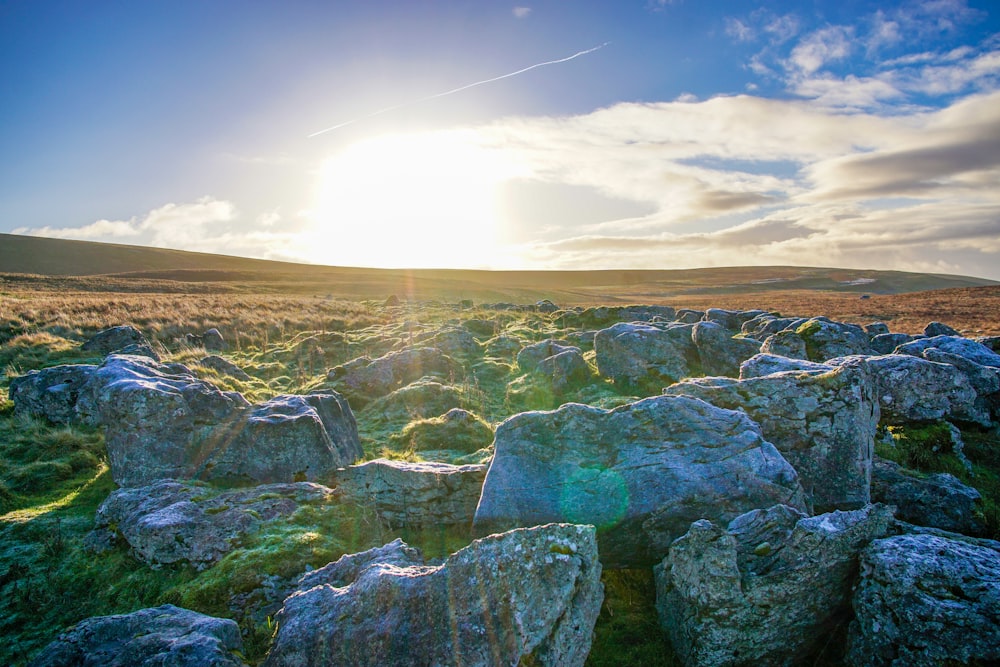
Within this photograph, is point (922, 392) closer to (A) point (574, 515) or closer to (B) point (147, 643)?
(A) point (574, 515)

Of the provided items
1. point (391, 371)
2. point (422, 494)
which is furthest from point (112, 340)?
point (422, 494)

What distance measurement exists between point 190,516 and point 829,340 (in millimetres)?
18469

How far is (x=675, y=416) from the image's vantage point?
866cm

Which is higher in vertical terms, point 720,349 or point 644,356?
point 720,349

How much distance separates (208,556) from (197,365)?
14046 mm

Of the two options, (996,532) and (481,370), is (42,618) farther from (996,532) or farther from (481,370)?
(481,370)

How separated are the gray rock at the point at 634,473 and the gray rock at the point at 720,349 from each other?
9612 millimetres

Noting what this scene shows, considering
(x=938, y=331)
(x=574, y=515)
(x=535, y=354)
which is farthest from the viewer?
(x=938, y=331)

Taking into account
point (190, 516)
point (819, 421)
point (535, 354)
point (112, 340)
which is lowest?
point (190, 516)

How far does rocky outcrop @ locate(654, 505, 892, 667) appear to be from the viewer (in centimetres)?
580

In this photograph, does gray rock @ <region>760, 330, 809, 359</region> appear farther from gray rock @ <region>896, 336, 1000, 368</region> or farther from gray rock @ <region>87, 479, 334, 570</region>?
gray rock @ <region>87, 479, 334, 570</region>

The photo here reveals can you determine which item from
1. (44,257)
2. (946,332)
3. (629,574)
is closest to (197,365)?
(629,574)

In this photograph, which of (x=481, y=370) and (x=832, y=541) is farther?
(x=481, y=370)

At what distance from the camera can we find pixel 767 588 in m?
5.82
